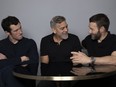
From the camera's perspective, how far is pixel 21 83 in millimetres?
2334

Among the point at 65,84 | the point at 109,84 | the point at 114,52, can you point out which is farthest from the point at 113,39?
the point at 65,84

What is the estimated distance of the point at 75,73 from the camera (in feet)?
6.64

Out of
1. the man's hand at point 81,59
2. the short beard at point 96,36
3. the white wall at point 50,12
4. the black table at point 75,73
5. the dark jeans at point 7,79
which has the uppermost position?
the white wall at point 50,12

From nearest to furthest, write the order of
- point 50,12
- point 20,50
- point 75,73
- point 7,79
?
point 75,73 → point 7,79 → point 20,50 → point 50,12

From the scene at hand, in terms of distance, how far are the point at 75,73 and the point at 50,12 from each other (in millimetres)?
1335

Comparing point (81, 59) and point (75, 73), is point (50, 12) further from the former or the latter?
point (75, 73)

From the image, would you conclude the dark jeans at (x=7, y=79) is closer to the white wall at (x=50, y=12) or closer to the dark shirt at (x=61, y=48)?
the dark shirt at (x=61, y=48)

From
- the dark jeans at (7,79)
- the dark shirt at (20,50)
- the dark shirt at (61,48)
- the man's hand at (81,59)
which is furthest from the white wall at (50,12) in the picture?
the dark jeans at (7,79)

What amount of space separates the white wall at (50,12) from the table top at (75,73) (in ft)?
3.00

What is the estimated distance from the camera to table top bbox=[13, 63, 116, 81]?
1.91 m

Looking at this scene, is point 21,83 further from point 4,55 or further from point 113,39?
point 113,39

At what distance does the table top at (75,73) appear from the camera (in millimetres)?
1911

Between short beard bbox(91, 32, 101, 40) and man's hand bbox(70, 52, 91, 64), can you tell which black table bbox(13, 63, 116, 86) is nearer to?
man's hand bbox(70, 52, 91, 64)

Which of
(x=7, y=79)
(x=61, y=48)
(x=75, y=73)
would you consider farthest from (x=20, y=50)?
(x=75, y=73)
